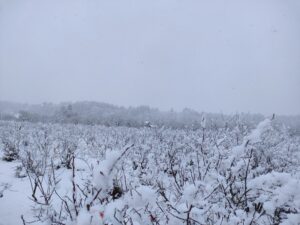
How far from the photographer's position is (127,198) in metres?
1.84

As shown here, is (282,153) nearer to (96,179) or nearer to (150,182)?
(150,182)

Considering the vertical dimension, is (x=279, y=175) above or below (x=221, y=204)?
above

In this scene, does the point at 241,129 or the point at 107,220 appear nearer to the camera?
the point at 107,220

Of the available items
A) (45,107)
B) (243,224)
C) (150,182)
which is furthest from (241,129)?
(45,107)

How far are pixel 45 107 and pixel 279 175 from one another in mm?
125683

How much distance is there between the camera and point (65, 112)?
65.9 m

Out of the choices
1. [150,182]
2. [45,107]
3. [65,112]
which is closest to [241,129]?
[150,182]

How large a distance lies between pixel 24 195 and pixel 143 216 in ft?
17.5

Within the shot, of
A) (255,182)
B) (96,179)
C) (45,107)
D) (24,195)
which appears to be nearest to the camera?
(96,179)

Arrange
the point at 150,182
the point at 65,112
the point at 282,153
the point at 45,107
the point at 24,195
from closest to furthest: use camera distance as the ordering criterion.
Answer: the point at 150,182
the point at 24,195
the point at 282,153
the point at 65,112
the point at 45,107

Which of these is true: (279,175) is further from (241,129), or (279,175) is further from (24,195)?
(241,129)

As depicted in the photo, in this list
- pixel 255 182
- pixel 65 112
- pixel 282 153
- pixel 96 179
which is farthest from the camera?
pixel 65 112

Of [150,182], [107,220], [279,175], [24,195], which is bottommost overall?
[24,195]

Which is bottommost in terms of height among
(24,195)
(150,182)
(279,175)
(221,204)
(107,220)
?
(24,195)
